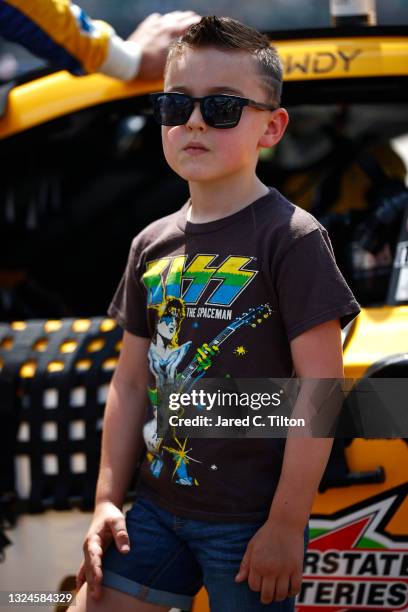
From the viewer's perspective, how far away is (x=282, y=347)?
5.54 feet

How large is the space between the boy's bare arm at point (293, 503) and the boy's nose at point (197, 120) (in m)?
0.38

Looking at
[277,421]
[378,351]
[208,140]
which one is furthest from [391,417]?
[208,140]

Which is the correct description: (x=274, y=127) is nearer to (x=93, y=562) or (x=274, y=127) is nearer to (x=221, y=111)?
(x=221, y=111)

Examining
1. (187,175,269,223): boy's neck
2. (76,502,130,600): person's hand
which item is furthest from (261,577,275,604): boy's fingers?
(187,175,269,223): boy's neck

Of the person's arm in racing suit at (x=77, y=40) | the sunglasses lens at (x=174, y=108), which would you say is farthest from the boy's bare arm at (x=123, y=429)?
the person's arm in racing suit at (x=77, y=40)

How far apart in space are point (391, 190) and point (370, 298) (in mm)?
325

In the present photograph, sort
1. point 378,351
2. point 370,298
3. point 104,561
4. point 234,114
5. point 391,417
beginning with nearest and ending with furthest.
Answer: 1. point 234,114
2. point 104,561
3. point 391,417
4. point 378,351
5. point 370,298

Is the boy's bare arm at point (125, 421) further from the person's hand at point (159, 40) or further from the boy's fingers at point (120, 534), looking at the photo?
the person's hand at point (159, 40)

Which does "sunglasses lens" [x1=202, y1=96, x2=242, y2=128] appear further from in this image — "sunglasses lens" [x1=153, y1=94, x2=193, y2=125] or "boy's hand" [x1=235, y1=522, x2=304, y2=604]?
"boy's hand" [x1=235, y1=522, x2=304, y2=604]

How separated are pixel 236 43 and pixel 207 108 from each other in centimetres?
12

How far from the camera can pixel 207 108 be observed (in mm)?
1664

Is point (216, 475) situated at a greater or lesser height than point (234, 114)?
lesser

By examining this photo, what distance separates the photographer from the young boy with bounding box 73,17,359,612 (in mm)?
1621

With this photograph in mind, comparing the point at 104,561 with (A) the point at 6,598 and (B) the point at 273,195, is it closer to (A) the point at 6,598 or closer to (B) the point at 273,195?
(A) the point at 6,598
